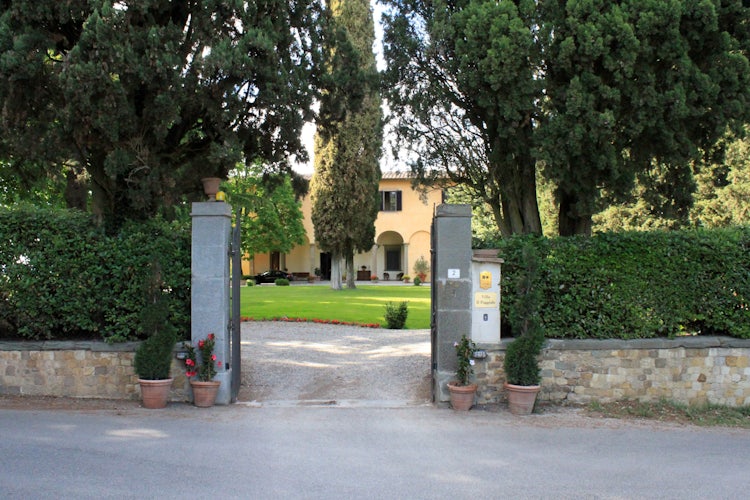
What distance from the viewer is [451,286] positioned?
25.9 feet

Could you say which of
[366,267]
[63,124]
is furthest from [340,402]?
[366,267]

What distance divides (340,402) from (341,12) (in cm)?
2294

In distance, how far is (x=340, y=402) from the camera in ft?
26.6

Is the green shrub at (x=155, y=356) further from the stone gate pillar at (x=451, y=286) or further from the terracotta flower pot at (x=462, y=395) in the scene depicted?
the terracotta flower pot at (x=462, y=395)

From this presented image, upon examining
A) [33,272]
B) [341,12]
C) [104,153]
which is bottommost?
[33,272]

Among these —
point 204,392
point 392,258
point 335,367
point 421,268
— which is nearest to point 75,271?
point 204,392

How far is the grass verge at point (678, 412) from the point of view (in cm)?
734

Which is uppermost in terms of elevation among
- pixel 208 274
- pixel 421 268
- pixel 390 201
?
pixel 390 201

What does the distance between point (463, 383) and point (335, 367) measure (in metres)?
3.32

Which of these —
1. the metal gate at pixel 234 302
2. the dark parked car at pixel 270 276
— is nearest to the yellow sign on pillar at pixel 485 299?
the metal gate at pixel 234 302

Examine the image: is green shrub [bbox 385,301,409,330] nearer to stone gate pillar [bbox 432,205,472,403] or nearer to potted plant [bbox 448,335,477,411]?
stone gate pillar [bbox 432,205,472,403]

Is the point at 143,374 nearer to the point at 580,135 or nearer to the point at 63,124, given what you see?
the point at 63,124

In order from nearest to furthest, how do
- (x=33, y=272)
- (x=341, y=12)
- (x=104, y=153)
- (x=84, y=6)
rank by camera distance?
(x=84, y=6) → (x=33, y=272) → (x=104, y=153) → (x=341, y=12)

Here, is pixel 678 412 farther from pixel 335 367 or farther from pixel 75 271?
pixel 75 271
